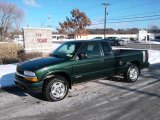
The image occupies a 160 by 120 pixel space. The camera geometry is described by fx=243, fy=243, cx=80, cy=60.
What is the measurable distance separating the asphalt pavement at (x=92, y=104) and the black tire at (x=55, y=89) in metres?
0.18

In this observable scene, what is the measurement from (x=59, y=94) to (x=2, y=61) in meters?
10.8

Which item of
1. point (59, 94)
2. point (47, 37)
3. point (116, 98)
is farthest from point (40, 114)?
point (47, 37)

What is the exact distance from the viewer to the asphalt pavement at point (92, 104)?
18.9 feet

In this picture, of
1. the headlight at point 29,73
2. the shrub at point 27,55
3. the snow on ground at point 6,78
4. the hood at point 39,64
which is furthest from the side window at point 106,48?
the shrub at point 27,55

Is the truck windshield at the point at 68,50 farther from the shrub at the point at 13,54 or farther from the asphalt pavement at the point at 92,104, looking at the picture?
the shrub at the point at 13,54

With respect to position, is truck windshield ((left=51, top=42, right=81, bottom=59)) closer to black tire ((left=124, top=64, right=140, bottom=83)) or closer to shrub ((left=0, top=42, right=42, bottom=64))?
black tire ((left=124, top=64, right=140, bottom=83))

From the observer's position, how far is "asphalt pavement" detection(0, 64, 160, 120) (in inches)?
227

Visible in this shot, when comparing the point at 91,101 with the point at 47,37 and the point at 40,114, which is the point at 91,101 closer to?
the point at 40,114

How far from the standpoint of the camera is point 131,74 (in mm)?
9398

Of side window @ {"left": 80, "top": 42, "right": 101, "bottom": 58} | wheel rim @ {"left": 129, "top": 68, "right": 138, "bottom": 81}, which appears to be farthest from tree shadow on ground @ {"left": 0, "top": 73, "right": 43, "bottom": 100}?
wheel rim @ {"left": 129, "top": 68, "right": 138, "bottom": 81}

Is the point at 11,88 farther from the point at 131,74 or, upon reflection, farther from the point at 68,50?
the point at 131,74

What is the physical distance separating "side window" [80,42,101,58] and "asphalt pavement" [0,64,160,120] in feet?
4.01

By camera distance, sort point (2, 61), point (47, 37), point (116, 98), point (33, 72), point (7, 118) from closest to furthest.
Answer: point (7, 118), point (33, 72), point (116, 98), point (2, 61), point (47, 37)

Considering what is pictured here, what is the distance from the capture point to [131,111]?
602 cm
